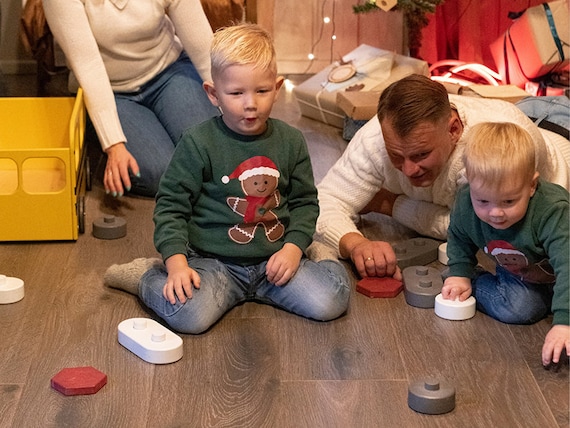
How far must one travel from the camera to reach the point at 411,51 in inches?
133

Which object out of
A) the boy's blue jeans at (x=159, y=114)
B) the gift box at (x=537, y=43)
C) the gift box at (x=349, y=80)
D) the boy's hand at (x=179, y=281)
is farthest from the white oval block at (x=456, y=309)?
the gift box at (x=537, y=43)

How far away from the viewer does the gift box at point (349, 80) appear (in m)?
3.06

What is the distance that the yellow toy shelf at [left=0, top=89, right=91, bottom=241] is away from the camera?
84.8 inches

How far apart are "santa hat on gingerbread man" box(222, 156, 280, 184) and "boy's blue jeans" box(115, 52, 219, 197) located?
2.28 feet

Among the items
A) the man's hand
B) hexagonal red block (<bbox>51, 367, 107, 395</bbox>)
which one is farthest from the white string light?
hexagonal red block (<bbox>51, 367, 107, 395</bbox>)

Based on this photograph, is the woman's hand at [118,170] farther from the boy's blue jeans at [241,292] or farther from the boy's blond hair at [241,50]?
the boy's blond hair at [241,50]

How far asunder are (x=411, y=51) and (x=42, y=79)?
131 centimetres

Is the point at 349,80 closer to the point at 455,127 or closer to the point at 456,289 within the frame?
the point at 455,127


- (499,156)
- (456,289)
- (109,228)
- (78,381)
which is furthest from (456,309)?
(109,228)

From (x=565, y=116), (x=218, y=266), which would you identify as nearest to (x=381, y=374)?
(x=218, y=266)

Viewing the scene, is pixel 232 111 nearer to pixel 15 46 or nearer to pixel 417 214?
pixel 417 214

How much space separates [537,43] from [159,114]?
134 cm

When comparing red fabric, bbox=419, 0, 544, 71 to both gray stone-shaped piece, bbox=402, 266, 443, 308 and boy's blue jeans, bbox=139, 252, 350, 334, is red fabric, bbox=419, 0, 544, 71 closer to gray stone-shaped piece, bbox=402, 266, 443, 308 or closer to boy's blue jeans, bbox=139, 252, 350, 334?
gray stone-shaped piece, bbox=402, 266, 443, 308

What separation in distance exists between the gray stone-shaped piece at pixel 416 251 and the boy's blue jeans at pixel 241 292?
208 mm
